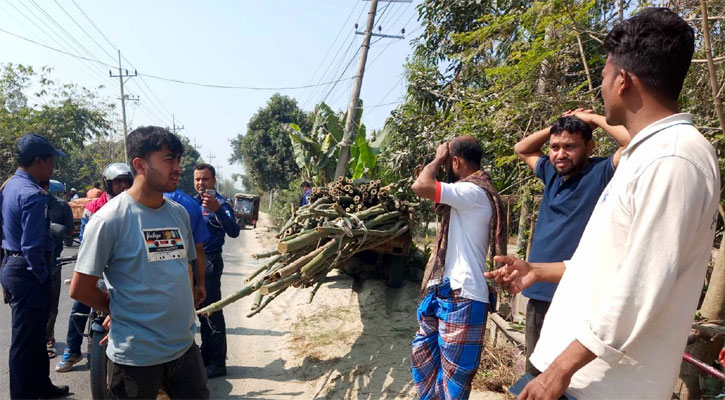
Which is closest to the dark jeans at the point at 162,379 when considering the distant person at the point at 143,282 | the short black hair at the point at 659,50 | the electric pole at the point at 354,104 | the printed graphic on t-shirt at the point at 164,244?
the distant person at the point at 143,282

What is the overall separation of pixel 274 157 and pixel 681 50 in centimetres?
2243

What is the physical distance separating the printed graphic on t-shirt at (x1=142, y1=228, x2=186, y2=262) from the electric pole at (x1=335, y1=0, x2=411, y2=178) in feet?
27.0

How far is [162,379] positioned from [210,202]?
2.00m

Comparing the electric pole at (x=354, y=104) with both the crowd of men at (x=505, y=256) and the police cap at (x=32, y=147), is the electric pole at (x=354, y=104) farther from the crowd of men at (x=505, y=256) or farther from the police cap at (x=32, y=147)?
the police cap at (x=32, y=147)

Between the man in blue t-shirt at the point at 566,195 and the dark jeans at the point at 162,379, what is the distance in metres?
1.88

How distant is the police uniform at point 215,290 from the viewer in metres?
4.16

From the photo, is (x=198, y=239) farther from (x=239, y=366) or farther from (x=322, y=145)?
(x=322, y=145)

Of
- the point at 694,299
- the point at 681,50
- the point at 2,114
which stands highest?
the point at 2,114

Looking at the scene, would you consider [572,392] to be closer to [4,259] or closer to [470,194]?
[470,194]

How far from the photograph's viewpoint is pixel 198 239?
11.6 feet

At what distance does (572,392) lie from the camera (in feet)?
4.28

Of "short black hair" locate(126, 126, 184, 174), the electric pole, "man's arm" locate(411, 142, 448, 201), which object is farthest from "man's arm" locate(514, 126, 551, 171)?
the electric pole

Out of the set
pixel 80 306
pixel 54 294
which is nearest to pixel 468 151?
pixel 80 306

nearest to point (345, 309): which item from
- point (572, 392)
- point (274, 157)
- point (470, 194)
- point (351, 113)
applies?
point (470, 194)
